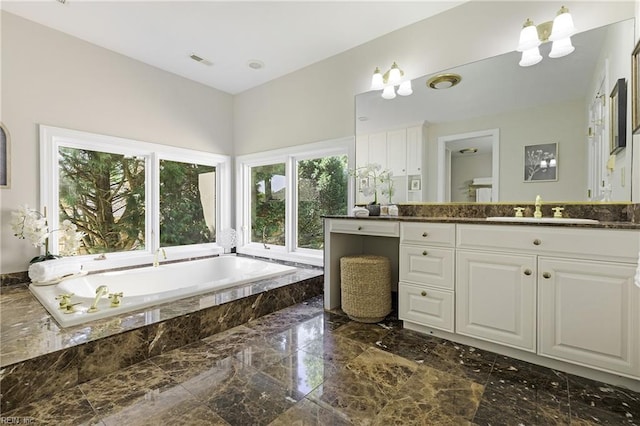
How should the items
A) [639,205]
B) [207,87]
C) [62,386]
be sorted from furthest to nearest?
[207,87] → [639,205] → [62,386]

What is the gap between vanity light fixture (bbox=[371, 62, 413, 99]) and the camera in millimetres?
2592

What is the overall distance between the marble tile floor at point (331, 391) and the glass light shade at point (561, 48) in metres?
2.00

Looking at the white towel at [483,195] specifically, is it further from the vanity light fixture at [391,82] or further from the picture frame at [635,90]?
the vanity light fixture at [391,82]

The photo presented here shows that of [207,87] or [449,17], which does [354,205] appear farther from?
[207,87]

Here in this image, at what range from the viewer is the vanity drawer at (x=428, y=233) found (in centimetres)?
195

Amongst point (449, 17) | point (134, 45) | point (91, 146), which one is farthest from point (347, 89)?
point (91, 146)

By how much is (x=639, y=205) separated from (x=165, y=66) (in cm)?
420

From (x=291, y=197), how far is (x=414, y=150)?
1593 mm

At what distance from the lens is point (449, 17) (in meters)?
2.37

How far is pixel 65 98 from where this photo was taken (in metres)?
2.66

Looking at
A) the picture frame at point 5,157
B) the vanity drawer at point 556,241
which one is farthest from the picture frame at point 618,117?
the picture frame at point 5,157

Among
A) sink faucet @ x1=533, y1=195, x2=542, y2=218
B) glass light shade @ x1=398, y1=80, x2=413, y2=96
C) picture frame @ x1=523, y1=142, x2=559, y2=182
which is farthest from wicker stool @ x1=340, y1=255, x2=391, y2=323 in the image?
glass light shade @ x1=398, y1=80, x2=413, y2=96

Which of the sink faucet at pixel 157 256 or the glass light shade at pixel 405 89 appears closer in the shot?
the glass light shade at pixel 405 89

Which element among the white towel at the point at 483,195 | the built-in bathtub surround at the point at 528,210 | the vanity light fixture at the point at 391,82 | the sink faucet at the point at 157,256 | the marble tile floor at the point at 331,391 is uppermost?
the vanity light fixture at the point at 391,82
